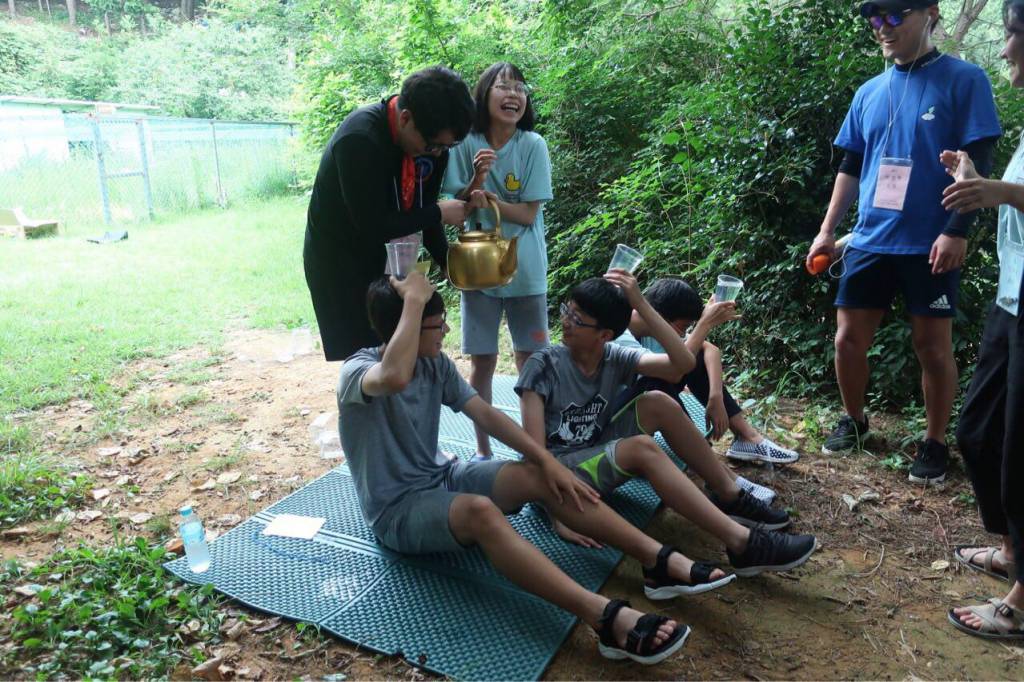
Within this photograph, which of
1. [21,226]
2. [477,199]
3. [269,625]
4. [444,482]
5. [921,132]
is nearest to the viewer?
[269,625]

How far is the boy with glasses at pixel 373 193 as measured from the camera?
6.78 feet

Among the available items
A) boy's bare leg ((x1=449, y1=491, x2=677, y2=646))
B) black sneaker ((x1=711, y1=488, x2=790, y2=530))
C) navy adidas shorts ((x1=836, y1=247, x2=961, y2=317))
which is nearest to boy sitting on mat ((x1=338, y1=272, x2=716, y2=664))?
boy's bare leg ((x1=449, y1=491, x2=677, y2=646))

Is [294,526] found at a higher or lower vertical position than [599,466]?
lower

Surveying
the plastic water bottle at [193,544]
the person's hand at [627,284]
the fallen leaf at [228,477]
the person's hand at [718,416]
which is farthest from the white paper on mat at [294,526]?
the person's hand at [718,416]

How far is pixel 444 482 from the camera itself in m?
2.28

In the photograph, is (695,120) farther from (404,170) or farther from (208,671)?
(208,671)

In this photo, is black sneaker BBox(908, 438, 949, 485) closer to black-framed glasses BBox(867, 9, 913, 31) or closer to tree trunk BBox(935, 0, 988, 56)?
black-framed glasses BBox(867, 9, 913, 31)

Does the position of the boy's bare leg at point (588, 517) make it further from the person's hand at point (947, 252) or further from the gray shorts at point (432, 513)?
the person's hand at point (947, 252)

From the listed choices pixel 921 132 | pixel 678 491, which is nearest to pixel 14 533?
pixel 678 491

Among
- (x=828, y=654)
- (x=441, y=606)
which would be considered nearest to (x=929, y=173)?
(x=828, y=654)

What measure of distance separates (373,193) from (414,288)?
0.39 meters

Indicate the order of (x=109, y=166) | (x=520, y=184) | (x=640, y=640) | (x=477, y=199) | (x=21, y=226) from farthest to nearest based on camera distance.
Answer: (x=109, y=166) → (x=21, y=226) → (x=520, y=184) → (x=477, y=199) → (x=640, y=640)

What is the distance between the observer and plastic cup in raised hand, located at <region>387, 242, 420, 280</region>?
2.05 metres

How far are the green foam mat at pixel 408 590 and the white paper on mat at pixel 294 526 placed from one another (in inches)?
1.1
